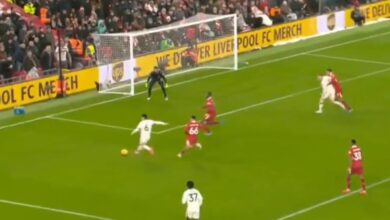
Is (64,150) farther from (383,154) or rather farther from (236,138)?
(383,154)

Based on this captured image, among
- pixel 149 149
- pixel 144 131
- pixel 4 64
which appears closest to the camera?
pixel 144 131

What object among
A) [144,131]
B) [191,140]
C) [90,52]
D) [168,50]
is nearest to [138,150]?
[144,131]

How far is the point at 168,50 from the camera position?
60.0 metres

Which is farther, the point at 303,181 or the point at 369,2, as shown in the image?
the point at 369,2

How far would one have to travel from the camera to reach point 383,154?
4762 centimetres

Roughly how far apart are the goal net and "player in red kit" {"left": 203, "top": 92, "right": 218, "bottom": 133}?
7.55 m

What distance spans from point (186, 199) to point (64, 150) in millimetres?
11684

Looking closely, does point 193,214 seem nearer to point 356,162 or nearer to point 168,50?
point 356,162

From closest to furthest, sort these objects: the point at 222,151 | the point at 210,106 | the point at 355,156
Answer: the point at 355,156
the point at 222,151
the point at 210,106

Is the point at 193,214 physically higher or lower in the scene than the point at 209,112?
lower

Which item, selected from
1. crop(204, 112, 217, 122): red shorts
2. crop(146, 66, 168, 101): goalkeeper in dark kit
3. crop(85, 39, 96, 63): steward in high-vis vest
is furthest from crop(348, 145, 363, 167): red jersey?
crop(85, 39, 96, 63): steward in high-vis vest

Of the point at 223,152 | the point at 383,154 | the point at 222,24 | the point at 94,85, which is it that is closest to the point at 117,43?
the point at 94,85

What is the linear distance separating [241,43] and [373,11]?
39.2 feet

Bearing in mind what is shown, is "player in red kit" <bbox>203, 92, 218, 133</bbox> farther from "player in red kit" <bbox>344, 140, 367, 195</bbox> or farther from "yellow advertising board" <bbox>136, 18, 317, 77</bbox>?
"player in red kit" <bbox>344, 140, 367, 195</bbox>
